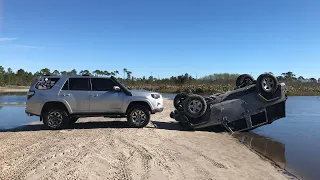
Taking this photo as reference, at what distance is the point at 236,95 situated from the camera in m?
12.6

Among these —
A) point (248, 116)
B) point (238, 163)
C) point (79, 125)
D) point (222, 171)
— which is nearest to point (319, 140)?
point (248, 116)

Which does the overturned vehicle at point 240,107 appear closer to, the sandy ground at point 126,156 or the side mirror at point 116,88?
the sandy ground at point 126,156

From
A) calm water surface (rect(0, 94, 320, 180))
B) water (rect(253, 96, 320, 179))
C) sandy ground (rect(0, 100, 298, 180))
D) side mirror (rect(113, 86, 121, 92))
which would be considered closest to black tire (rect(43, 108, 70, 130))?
sandy ground (rect(0, 100, 298, 180))

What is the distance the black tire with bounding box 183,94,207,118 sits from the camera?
12106 mm

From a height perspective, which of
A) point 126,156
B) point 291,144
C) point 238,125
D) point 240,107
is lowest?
point 291,144

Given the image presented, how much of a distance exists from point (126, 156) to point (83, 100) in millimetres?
4883

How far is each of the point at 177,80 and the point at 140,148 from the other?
74.1m

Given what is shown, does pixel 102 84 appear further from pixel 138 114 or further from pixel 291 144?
pixel 291 144

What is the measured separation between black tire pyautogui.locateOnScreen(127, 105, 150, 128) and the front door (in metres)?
0.47

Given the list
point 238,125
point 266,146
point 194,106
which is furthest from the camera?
point 238,125

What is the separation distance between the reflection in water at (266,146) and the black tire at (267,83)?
6.20 feet

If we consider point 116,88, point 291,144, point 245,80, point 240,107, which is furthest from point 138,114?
point 291,144

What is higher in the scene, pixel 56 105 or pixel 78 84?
pixel 78 84

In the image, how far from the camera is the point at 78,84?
40.6ft
